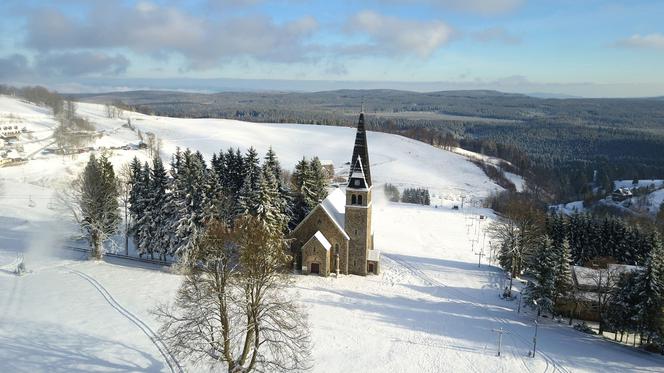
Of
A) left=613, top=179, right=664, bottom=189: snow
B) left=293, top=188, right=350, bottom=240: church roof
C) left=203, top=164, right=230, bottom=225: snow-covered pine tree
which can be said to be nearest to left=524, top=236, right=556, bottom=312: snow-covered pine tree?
left=293, top=188, right=350, bottom=240: church roof

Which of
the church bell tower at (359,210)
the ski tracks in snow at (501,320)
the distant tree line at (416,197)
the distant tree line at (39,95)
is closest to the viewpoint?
the ski tracks in snow at (501,320)

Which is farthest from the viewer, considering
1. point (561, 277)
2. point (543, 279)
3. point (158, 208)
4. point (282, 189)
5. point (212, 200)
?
point (282, 189)

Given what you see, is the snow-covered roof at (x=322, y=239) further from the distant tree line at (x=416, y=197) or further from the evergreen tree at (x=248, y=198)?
the distant tree line at (x=416, y=197)

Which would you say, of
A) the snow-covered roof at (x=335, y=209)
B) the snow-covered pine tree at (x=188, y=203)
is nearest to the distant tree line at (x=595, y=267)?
the snow-covered roof at (x=335, y=209)

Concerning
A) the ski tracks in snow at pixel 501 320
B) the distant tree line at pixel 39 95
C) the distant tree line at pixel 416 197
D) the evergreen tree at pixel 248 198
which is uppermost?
the distant tree line at pixel 39 95

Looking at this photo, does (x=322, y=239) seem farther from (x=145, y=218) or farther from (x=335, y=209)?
(x=145, y=218)

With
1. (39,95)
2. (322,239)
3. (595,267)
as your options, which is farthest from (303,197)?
(39,95)
